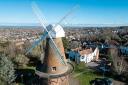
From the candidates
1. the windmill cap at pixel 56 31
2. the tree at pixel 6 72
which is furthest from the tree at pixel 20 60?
the windmill cap at pixel 56 31

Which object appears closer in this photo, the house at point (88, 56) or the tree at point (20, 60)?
the tree at point (20, 60)

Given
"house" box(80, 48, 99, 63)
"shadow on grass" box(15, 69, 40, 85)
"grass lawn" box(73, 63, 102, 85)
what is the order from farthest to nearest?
"house" box(80, 48, 99, 63) → "grass lawn" box(73, 63, 102, 85) → "shadow on grass" box(15, 69, 40, 85)

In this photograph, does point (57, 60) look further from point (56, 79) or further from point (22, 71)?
point (22, 71)

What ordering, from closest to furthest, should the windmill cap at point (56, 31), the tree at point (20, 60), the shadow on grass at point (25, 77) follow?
the windmill cap at point (56, 31) < the shadow on grass at point (25, 77) < the tree at point (20, 60)

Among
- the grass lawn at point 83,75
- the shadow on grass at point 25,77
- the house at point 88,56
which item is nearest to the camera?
the shadow on grass at point 25,77

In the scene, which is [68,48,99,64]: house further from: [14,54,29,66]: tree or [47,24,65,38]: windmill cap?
[47,24,65,38]: windmill cap

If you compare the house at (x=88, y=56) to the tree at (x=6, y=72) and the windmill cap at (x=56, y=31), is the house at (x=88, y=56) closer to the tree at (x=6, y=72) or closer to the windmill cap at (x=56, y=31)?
the tree at (x=6, y=72)

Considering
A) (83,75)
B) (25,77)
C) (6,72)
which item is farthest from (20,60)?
(83,75)

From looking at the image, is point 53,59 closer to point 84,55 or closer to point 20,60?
point 20,60

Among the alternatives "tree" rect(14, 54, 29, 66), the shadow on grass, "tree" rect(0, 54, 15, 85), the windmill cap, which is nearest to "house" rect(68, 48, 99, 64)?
"tree" rect(14, 54, 29, 66)
